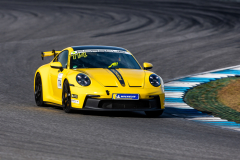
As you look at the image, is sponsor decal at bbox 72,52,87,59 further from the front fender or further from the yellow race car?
the front fender

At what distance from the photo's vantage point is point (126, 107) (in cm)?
816

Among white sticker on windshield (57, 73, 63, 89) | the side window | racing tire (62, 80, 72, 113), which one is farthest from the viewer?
the side window

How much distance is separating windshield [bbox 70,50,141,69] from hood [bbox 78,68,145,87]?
281mm

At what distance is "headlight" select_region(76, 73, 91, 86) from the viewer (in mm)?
8289

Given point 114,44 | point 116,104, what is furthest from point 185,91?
point 114,44

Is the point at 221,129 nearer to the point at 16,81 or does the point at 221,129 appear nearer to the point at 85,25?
the point at 16,81

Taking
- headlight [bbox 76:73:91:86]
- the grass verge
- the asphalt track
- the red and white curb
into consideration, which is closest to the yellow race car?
headlight [bbox 76:73:91:86]

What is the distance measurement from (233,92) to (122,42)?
333 inches

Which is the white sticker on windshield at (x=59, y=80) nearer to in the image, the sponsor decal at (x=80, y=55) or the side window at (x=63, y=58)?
the side window at (x=63, y=58)

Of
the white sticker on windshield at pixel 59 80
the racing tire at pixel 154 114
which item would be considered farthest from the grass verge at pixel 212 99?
the white sticker on windshield at pixel 59 80

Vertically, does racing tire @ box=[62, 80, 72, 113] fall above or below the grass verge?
above

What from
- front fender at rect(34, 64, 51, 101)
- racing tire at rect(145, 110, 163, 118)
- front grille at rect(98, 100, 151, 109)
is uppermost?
front fender at rect(34, 64, 51, 101)

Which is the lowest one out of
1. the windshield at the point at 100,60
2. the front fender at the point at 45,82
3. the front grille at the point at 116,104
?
the front grille at the point at 116,104

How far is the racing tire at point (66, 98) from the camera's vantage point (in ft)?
27.8
